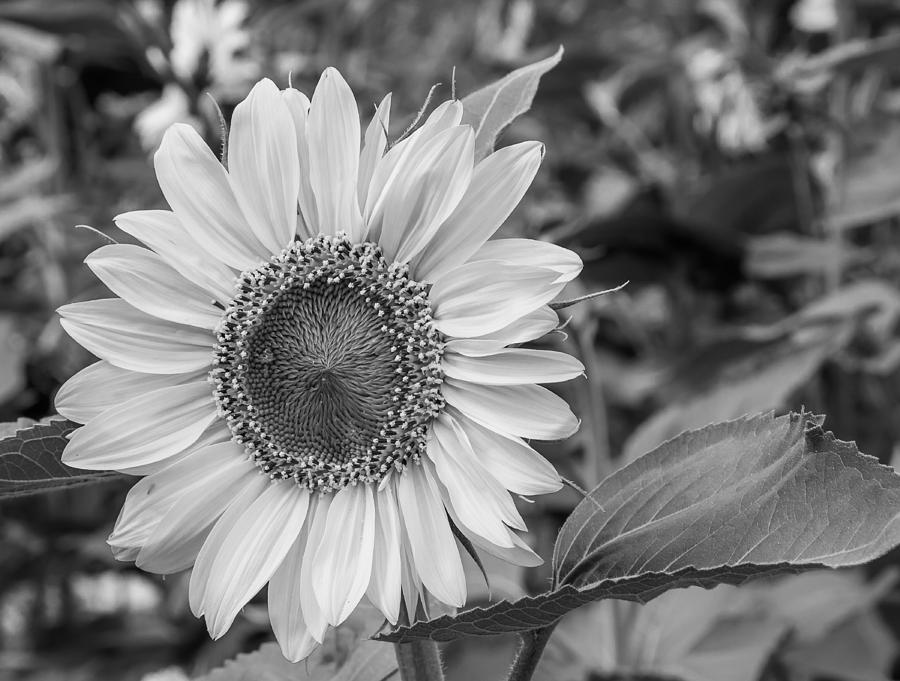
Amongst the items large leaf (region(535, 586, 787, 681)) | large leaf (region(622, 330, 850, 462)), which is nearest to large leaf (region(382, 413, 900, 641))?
large leaf (region(535, 586, 787, 681))

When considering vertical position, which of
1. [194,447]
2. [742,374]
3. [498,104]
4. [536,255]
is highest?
[498,104]

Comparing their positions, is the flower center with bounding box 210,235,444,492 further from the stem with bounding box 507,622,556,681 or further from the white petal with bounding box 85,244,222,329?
the stem with bounding box 507,622,556,681

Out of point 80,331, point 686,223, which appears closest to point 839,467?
point 80,331

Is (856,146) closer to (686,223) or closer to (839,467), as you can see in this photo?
(686,223)

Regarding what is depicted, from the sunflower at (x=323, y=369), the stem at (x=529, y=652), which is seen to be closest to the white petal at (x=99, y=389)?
the sunflower at (x=323, y=369)

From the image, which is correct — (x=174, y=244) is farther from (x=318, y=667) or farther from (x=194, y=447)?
(x=318, y=667)

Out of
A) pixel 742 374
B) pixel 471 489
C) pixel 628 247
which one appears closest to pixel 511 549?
pixel 471 489
